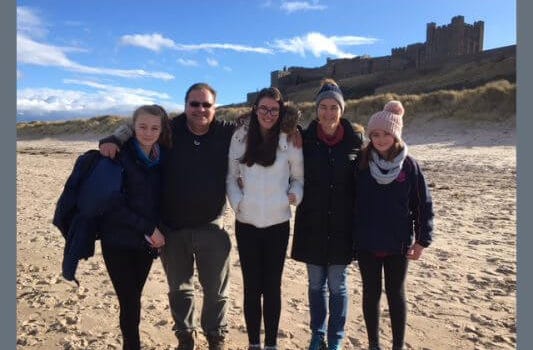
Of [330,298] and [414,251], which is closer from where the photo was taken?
[414,251]

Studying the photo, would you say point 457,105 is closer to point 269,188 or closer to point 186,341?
point 269,188

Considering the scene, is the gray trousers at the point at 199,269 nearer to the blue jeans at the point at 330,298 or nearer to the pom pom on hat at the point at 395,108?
the blue jeans at the point at 330,298

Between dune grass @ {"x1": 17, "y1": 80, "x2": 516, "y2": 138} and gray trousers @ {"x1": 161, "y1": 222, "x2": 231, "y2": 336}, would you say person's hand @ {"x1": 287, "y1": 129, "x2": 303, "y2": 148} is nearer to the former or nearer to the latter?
gray trousers @ {"x1": 161, "y1": 222, "x2": 231, "y2": 336}

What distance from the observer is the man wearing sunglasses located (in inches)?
120

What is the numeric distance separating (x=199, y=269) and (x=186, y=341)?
0.52 metres

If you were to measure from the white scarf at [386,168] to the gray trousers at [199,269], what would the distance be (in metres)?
1.15

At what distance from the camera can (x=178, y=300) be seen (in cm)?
326

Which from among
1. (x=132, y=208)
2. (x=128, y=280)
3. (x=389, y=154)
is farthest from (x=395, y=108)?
(x=128, y=280)

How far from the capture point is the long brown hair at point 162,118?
2936mm

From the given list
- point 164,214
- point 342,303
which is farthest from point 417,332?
point 164,214

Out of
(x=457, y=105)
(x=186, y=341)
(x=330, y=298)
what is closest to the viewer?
(x=330, y=298)

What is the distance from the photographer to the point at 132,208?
2881mm

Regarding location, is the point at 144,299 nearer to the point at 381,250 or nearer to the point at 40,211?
the point at 381,250

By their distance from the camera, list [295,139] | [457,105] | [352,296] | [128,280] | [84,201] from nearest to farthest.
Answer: [84,201], [128,280], [295,139], [352,296], [457,105]
